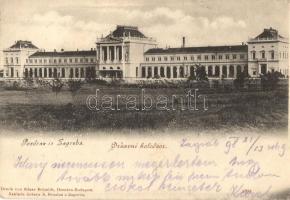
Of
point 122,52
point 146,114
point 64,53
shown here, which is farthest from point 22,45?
point 146,114

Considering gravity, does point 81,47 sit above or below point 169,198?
above

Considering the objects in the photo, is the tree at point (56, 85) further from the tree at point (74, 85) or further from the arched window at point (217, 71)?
the arched window at point (217, 71)

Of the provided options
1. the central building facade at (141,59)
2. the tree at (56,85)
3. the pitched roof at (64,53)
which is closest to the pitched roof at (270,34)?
the central building facade at (141,59)

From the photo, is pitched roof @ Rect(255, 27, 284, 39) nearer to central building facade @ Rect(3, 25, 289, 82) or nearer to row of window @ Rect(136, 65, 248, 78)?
central building facade @ Rect(3, 25, 289, 82)

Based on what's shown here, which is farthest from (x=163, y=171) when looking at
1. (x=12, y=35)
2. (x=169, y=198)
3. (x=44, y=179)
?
(x=12, y=35)

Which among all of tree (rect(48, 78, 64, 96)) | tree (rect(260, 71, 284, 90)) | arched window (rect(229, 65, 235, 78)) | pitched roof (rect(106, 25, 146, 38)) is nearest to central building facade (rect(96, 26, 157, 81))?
pitched roof (rect(106, 25, 146, 38))

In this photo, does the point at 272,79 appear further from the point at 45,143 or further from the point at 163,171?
the point at 45,143

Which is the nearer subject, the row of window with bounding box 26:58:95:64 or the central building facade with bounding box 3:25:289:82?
the central building facade with bounding box 3:25:289:82
